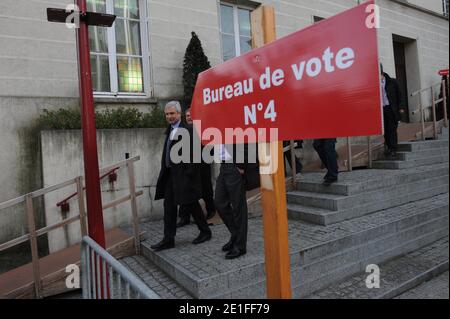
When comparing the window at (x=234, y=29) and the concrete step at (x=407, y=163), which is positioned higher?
the window at (x=234, y=29)

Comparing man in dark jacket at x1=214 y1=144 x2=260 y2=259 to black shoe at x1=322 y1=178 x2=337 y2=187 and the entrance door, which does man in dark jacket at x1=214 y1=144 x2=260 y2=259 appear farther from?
the entrance door

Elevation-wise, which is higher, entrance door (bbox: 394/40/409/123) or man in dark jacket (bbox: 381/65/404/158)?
entrance door (bbox: 394/40/409/123)

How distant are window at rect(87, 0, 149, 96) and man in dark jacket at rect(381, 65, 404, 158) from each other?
457 cm

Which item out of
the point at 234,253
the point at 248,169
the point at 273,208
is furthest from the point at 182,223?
the point at 273,208

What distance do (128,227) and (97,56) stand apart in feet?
10.7

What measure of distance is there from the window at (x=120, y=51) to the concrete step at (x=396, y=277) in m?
5.12

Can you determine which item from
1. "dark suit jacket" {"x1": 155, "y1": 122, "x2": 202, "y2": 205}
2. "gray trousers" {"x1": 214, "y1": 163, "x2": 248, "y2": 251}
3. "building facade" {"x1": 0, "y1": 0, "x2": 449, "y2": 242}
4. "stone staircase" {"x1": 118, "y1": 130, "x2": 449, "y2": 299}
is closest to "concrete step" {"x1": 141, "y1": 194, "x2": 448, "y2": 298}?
"stone staircase" {"x1": 118, "y1": 130, "x2": 449, "y2": 299}

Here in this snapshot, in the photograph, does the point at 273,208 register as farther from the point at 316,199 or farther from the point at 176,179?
the point at 316,199

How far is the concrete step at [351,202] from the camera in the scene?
498cm

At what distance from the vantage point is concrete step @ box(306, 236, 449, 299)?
3.64 metres

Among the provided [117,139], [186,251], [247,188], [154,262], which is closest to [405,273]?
[247,188]

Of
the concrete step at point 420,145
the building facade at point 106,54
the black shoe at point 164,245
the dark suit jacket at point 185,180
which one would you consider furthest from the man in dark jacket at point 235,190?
the concrete step at point 420,145

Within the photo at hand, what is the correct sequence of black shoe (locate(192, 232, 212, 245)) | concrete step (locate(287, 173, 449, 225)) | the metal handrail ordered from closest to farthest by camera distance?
the metal handrail → black shoe (locate(192, 232, 212, 245)) → concrete step (locate(287, 173, 449, 225))

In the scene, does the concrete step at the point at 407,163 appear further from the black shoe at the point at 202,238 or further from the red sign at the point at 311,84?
the red sign at the point at 311,84
